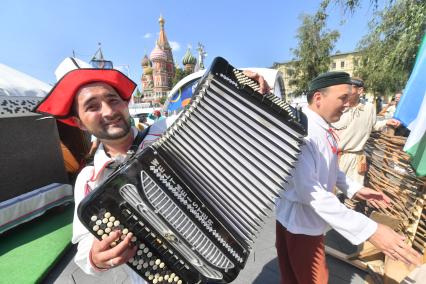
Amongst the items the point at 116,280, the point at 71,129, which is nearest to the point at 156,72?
the point at 71,129

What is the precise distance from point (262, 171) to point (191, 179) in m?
0.37

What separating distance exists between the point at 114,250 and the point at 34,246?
3.12m

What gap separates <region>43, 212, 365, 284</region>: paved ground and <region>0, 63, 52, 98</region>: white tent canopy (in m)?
2.92

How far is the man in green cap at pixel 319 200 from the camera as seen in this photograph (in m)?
1.25

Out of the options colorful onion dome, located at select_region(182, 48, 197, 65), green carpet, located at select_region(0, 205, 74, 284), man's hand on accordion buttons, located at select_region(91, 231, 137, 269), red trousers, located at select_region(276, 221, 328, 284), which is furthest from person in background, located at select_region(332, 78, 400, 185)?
colorful onion dome, located at select_region(182, 48, 197, 65)

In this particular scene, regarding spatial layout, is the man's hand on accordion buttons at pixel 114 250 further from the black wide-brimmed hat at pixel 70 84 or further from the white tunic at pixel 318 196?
the white tunic at pixel 318 196

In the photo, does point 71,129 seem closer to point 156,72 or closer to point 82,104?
point 82,104

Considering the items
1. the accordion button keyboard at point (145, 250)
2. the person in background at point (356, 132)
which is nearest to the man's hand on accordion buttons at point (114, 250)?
the accordion button keyboard at point (145, 250)

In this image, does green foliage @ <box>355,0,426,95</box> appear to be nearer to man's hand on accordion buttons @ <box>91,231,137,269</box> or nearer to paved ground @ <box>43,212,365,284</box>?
paved ground @ <box>43,212,365,284</box>

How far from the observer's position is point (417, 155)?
1858 mm

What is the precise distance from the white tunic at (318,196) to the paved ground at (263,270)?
3.42ft

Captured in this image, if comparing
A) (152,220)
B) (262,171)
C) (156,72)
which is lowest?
(152,220)

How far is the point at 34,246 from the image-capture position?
3102 millimetres

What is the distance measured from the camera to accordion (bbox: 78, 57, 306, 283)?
0.98 metres
